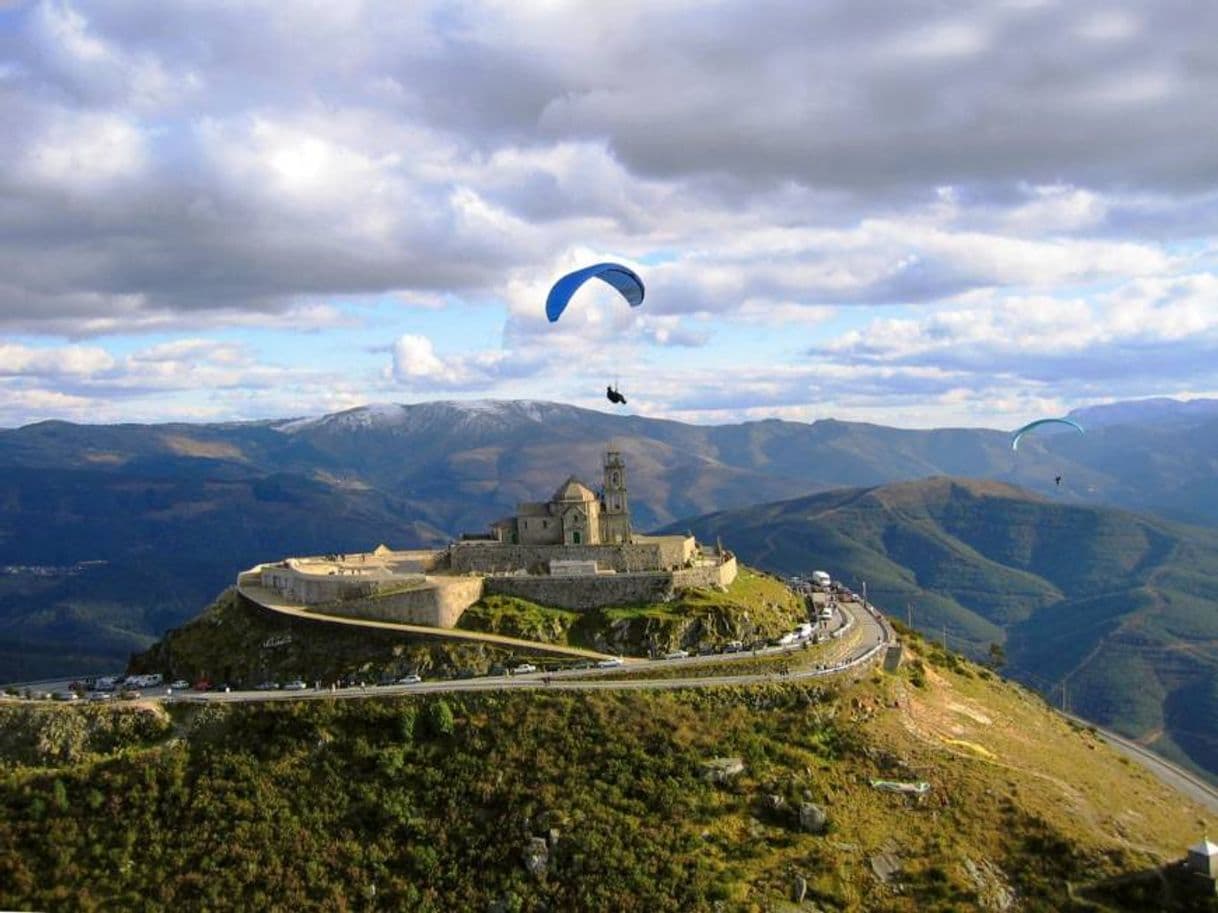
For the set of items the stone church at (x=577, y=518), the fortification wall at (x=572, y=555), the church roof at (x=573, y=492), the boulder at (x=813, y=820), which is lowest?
the boulder at (x=813, y=820)

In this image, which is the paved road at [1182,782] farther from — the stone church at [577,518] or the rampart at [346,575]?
the rampart at [346,575]

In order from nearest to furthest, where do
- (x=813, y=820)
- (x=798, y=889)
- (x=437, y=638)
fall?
1. (x=798, y=889)
2. (x=813, y=820)
3. (x=437, y=638)

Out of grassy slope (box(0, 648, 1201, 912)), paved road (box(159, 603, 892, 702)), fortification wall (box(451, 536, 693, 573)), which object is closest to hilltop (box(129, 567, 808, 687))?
paved road (box(159, 603, 892, 702))

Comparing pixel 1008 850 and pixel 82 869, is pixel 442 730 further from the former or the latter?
pixel 1008 850

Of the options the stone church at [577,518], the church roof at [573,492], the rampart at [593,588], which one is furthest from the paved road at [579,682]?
the church roof at [573,492]

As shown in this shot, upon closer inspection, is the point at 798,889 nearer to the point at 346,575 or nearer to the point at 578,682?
the point at 578,682

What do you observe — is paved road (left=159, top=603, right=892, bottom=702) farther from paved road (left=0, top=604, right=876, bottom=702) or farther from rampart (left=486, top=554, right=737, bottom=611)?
rampart (left=486, top=554, right=737, bottom=611)

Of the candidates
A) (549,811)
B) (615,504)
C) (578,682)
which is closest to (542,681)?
(578,682)
